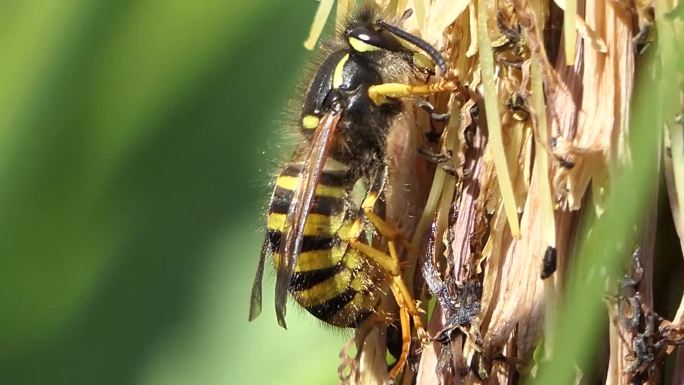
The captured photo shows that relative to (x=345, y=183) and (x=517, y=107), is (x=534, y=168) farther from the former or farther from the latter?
(x=345, y=183)

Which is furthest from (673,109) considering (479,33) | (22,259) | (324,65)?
(22,259)

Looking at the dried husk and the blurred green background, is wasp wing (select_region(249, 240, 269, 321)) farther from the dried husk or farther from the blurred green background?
the dried husk

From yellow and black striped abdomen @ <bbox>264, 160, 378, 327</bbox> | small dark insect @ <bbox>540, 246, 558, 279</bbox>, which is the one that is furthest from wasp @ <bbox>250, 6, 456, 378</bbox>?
small dark insect @ <bbox>540, 246, 558, 279</bbox>

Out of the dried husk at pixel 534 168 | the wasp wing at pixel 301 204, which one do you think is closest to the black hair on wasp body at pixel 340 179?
the wasp wing at pixel 301 204

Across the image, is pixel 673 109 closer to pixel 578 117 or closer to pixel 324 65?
pixel 578 117

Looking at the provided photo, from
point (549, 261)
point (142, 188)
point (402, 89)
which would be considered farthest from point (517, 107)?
point (142, 188)

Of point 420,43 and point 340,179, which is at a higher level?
point 420,43
